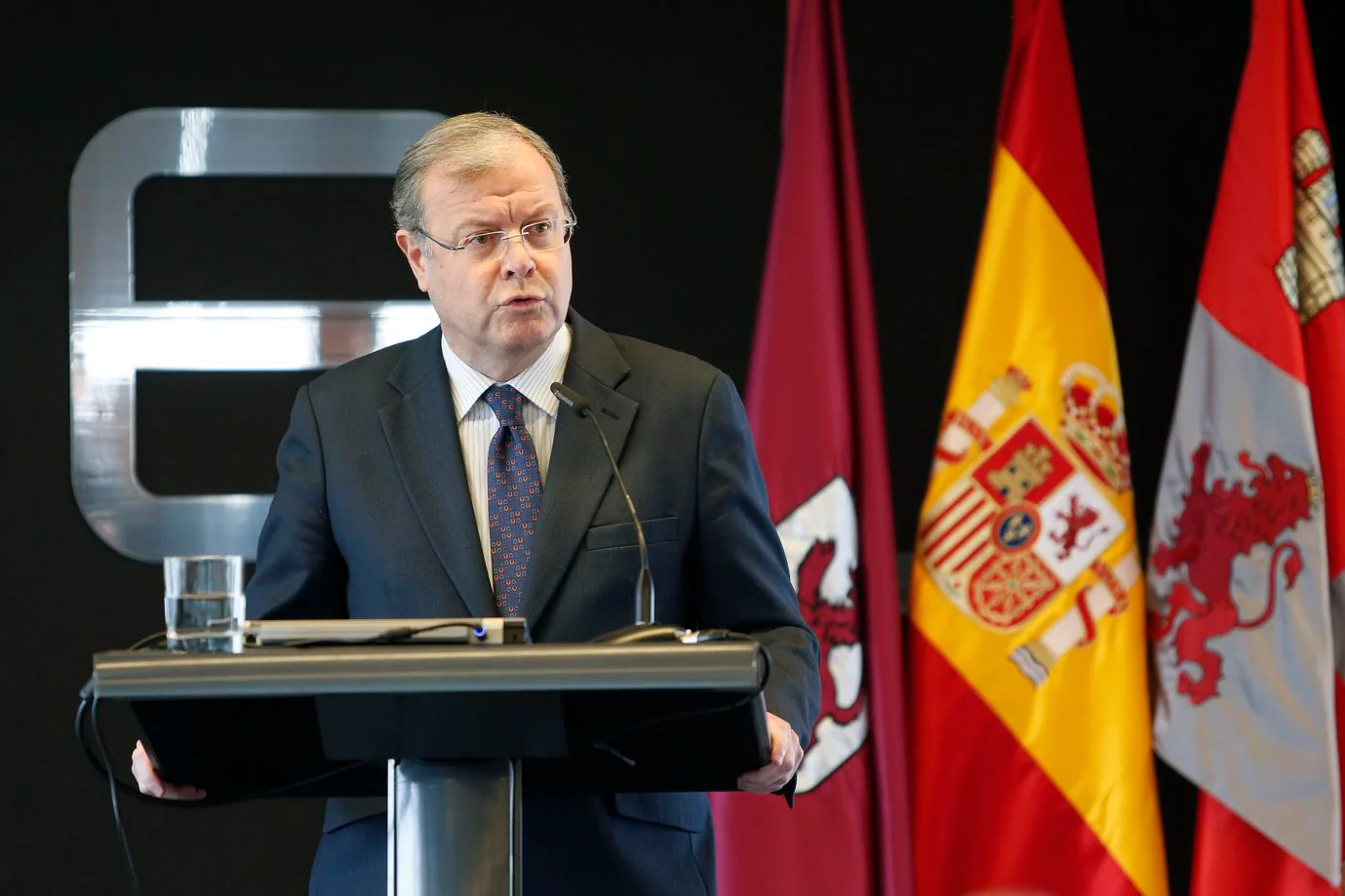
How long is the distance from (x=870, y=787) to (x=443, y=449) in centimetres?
159

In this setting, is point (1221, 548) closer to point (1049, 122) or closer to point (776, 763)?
point (1049, 122)

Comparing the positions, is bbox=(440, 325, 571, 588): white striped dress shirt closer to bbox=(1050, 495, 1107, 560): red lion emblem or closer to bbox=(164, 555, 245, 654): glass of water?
bbox=(164, 555, 245, 654): glass of water

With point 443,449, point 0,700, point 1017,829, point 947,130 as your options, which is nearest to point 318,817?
point 0,700

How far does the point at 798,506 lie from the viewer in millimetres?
3152

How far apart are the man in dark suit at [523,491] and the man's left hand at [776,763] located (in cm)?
19

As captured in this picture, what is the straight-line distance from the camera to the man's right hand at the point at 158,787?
1.39 m

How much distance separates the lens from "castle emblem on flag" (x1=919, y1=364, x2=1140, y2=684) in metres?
3.12

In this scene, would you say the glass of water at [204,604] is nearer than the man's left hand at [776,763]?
Yes

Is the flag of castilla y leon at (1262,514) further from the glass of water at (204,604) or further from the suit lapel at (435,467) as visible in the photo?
the glass of water at (204,604)

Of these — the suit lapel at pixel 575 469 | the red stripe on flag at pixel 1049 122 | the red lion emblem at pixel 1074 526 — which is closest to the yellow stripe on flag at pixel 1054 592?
the red lion emblem at pixel 1074 526

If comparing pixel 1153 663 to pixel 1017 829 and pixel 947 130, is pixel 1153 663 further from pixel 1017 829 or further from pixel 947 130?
pixel 947 130

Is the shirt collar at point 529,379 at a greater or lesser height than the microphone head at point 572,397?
greater

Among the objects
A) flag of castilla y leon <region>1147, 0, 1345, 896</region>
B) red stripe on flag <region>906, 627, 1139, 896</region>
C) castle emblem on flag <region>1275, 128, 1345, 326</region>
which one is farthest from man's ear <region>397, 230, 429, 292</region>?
castle emblem on flag <region>1275, 128, 1345, 326</region>

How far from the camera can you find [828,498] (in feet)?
10.3
